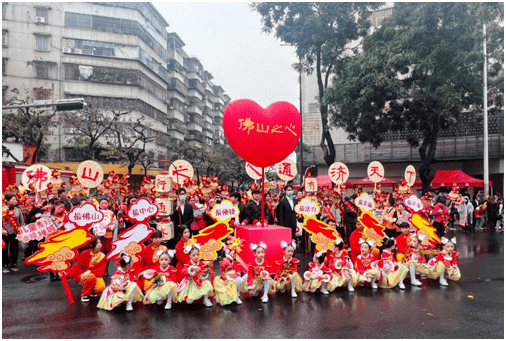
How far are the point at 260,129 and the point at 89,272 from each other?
10.8 feet

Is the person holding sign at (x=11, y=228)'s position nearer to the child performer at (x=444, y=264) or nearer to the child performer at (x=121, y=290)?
the child performer at (x=121, y=290)

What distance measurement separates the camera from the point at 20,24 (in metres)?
32.6

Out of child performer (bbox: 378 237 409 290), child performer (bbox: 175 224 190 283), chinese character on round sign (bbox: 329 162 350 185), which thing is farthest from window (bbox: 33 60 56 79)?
child performer (bbox: 378 237 409 290)

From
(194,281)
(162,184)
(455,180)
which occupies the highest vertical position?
(455,180)

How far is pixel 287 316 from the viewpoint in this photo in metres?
5.29

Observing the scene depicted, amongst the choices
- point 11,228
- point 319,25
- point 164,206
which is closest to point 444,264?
point 164,206

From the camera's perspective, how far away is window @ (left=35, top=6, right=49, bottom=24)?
33250 millimetres

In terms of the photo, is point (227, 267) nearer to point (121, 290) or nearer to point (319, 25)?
point (121, 290)

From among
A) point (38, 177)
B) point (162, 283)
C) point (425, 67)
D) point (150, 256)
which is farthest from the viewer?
point (425, 67)

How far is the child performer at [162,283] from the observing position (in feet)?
18.3

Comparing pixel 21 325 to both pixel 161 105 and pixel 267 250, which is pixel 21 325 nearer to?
pixel 267 250

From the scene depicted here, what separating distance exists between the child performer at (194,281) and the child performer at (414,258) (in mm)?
3319

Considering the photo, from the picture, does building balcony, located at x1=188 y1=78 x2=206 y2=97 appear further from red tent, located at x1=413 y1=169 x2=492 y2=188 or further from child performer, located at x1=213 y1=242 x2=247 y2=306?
child performer, located at x1=213 y1=242 x2=247 y2=306

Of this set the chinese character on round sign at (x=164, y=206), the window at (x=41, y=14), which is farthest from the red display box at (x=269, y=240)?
the window at (x=41, y=14)
